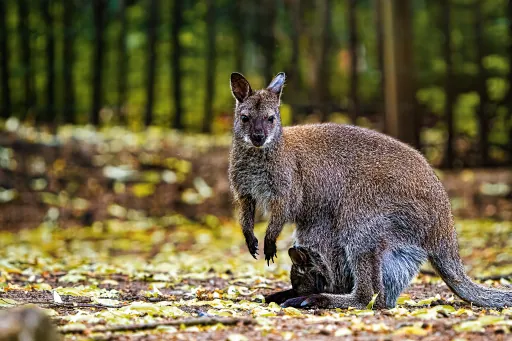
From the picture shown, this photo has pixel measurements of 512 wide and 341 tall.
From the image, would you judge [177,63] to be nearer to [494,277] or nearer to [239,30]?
[239,30]

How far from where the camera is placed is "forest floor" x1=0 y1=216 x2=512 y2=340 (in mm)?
4738

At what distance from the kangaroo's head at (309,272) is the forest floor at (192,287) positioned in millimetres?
303

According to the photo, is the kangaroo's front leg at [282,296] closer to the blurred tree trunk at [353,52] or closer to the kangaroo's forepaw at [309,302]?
the kangaroo's forepaw at [309,302]

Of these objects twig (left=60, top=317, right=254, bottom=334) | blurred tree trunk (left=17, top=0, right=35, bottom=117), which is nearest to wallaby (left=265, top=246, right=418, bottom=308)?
twig (left=60, top=317, right=254, bottom=334)

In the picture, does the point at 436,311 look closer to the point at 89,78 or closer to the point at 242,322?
the point at 242,322

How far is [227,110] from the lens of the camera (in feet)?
51.8

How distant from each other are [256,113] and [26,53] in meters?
8.64

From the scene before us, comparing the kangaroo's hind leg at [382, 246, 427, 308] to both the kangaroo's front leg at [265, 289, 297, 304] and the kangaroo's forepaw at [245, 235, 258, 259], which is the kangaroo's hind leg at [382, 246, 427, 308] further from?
the kangaroo's forepaw at [245, 235, 258, 259]

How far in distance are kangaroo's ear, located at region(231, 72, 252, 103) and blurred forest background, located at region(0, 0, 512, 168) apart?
6.68 meters

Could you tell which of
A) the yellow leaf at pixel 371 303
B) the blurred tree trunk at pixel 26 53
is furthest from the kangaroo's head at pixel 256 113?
the blurred tree trunk at pixel 26 53

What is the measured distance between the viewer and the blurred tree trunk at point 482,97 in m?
14.1

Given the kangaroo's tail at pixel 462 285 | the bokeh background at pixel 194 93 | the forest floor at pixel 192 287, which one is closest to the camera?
the forest floor at pixel 192 287

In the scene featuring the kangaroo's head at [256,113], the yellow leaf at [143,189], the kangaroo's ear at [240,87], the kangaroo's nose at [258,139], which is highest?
the kangaroo's ear at [240,87]

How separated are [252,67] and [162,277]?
1036 centimetres
